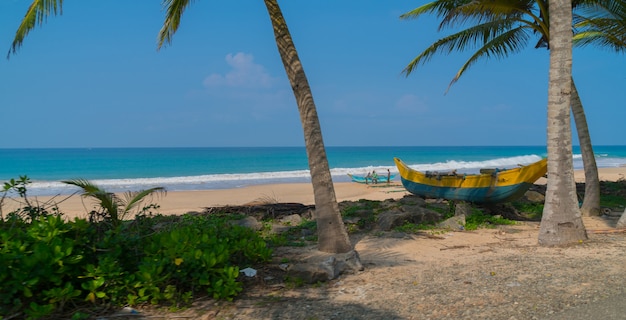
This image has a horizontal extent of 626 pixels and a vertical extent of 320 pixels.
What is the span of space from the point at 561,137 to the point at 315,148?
3578mm

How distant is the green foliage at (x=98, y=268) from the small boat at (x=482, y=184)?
7.62 m

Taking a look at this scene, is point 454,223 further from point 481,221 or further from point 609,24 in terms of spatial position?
point 609,24

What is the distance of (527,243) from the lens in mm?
6871

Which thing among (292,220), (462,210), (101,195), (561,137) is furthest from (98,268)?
(462,210)

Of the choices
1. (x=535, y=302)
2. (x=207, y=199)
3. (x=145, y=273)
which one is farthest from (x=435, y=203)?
(x=207, y=199)

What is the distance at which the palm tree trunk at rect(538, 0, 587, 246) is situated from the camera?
6.42m

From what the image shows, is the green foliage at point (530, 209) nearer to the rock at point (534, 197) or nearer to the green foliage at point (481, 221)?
the rock at point (534, 197)

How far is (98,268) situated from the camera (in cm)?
391

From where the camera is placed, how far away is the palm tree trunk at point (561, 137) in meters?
6.42

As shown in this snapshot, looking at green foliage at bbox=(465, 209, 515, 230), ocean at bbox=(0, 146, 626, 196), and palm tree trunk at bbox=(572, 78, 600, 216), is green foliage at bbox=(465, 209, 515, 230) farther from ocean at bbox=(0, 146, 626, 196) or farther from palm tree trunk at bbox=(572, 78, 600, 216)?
ocean at bbox=(0, 146, 626, 196)

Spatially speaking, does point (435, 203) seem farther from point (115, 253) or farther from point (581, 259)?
point (115, 253)

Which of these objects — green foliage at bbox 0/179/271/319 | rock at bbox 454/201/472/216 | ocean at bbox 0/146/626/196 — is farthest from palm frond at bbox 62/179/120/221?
rock at bbox 454/201/472/216

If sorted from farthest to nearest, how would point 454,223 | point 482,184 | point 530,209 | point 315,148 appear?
point 530,209 → point 482,184 → point 454,223 → point 315,148

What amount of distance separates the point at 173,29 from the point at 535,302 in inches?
276
